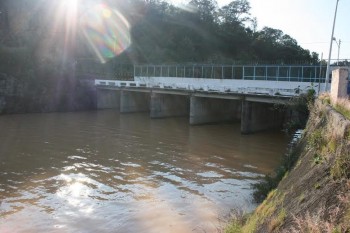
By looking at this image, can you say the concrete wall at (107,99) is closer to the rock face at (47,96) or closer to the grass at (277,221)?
the rock face at (47,96)

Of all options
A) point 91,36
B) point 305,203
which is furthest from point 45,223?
point 91,36

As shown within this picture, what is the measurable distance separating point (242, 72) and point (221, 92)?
10289 mm

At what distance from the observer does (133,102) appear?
47.4 m

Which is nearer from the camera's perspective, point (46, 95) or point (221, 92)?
point (221, 92)

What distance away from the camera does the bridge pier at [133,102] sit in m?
46.2

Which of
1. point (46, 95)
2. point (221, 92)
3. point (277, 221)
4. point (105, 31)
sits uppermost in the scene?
point (105, 31)

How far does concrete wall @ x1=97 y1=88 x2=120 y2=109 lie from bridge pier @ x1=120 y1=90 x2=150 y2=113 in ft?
16.8

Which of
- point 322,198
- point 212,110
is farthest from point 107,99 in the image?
point 322,198

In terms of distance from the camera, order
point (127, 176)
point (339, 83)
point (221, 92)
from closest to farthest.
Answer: point (339, 83), point (127, 176), point (221, 92)

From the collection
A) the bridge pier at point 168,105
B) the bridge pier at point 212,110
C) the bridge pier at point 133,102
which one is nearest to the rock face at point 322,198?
the bridge pier at point 212,110

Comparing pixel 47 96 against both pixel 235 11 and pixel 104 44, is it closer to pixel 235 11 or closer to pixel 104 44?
pixel 104 44

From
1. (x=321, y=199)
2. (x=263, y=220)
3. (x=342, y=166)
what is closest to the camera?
(x=321, y=199)

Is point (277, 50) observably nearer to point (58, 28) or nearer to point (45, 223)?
point (58, 28)

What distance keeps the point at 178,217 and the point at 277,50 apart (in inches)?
3573
